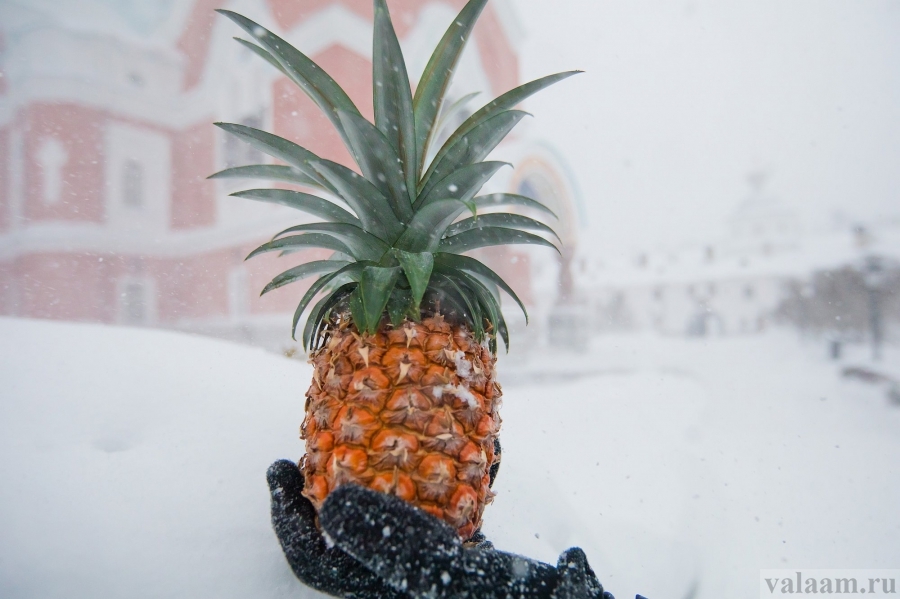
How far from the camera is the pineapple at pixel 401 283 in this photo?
0.51m

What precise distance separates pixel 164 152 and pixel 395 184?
3.30m

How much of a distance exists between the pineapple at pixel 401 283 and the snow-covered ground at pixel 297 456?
274mm

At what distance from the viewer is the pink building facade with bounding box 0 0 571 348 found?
2254 mm

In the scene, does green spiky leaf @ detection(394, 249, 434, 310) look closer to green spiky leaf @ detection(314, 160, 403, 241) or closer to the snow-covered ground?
green spiky leaf @ detection(314, 160, 403, 241)

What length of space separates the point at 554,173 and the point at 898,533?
370 centimetres

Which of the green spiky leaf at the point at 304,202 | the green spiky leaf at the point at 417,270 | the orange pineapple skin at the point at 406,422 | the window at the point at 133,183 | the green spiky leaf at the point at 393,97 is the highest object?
the window at the point at 133,183

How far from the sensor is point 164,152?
2.97 m

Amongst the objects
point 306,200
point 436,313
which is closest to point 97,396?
point 306,200

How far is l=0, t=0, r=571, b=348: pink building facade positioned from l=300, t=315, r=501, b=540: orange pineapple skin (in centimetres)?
207

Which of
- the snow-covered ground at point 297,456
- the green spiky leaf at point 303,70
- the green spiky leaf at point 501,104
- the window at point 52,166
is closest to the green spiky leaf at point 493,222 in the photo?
the green spiky leaf at point 501,104

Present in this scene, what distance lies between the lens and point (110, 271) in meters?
2.74

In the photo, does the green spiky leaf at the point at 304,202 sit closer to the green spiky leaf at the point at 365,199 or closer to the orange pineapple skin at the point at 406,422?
the green spiky leaf at the point at 365,199

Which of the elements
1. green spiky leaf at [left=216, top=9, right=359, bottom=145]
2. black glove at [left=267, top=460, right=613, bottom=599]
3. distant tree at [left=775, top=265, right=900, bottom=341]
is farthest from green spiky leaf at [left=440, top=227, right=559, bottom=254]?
distant tree at [left=775, top=265, right=900, bottom=341]

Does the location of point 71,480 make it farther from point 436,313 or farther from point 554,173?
point 554,173
